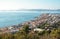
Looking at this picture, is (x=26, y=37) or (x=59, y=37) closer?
(x=26, y=37)

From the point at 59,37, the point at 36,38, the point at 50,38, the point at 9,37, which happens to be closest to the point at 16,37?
the point at 9,37

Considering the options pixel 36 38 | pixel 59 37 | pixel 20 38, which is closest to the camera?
pixel 20 38

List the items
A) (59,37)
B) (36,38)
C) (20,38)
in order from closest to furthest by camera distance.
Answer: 1. (20,38)
2. (36,38)
3. (59,37)

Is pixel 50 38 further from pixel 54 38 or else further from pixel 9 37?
pixel 9 37

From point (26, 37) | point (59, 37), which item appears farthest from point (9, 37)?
point (59, 37)

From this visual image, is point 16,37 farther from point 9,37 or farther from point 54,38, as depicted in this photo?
point 54,38

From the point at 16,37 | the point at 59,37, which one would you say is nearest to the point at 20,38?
the point at 16,37

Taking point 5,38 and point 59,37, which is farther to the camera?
point 59,37
